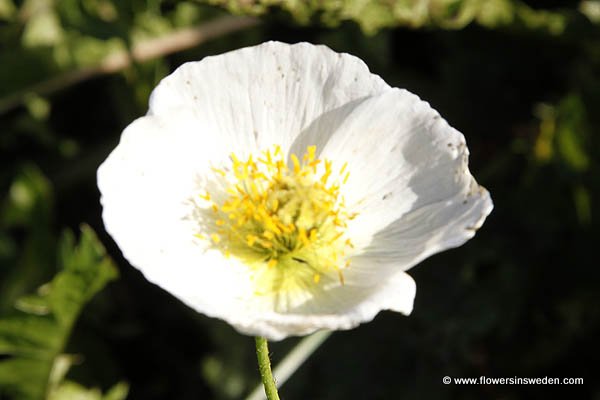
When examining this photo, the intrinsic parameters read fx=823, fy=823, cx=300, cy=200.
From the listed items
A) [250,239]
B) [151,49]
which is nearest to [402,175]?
[250,239]

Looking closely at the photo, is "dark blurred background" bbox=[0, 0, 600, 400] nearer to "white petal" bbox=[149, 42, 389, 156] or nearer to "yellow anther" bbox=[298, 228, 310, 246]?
"white petal" bbox=[149, 42, 389, 156]

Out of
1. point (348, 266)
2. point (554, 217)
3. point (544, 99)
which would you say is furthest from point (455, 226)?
point (544, 99)


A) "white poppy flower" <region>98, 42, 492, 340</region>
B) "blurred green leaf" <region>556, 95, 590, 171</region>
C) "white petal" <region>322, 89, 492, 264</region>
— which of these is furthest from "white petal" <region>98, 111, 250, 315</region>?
"blurred green leaf" <region>556, 95, 590, 171</region>

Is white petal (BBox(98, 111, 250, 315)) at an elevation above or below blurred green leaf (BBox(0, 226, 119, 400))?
above

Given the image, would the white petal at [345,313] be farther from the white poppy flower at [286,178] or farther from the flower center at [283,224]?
the flower center at [283,224]

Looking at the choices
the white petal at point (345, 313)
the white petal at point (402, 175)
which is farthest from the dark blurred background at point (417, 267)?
the white petal at point (345, 313)

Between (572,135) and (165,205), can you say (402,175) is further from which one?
(572,135)
